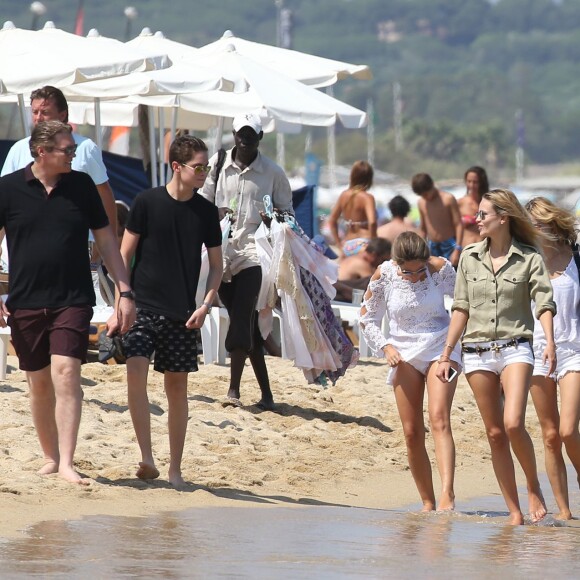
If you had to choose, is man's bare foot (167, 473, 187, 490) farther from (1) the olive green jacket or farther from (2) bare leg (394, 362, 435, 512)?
(1) the olive green jacket

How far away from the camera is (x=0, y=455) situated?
23.0 feet

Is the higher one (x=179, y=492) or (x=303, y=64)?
(x=303, y=64)

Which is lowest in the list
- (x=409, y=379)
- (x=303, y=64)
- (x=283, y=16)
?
(x=409, y=379)

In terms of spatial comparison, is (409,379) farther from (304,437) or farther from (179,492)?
(304,437)

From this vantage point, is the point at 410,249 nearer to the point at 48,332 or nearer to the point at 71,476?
the point at 48,332

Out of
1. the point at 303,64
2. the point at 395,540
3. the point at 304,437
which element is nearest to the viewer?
the point at 395,540

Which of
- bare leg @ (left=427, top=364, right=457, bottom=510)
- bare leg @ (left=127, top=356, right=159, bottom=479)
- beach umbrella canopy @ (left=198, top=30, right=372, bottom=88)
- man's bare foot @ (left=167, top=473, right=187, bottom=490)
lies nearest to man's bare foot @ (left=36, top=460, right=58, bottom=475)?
bare leg @ (left=127, top=356, right=159, bottom=479)

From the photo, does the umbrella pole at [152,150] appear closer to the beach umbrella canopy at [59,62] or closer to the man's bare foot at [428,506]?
the beach umbrella canopy at [59,62]

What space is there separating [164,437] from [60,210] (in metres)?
2.20

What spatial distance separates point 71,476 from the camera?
21.0 feet

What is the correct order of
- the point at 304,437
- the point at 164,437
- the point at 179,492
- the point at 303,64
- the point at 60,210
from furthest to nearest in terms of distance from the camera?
the point at 303,64
the point at 304,437
the point at 164,437
the point at 179,492
the point at 60,210

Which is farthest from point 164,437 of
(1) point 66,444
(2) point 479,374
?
(2) point 479,374

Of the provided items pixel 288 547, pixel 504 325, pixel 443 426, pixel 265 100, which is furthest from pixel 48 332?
pixel 265 100

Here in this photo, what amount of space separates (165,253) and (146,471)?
1087 mm
